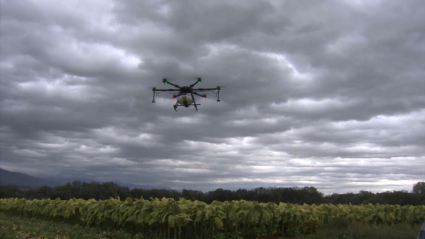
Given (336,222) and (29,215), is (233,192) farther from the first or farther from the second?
(336,222)

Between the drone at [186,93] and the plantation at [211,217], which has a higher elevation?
the drone at [186,93]

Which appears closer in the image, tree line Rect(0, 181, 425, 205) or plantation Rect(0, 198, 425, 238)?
plantation Rect(0, 198, 425, 238)

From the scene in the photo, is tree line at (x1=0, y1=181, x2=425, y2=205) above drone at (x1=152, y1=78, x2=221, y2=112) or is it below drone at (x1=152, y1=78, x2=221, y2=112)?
below

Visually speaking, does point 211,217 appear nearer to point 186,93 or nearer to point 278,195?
point 186,93

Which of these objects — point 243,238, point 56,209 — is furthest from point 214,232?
point 56,209

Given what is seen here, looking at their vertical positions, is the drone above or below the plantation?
above

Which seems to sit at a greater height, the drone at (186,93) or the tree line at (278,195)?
the drone at (186,93)

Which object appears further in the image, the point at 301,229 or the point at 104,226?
the point at 104,226

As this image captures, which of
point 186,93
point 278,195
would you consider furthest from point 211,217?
point 278,195

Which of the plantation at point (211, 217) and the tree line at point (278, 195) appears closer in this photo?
the plantation at point (211, 217)
